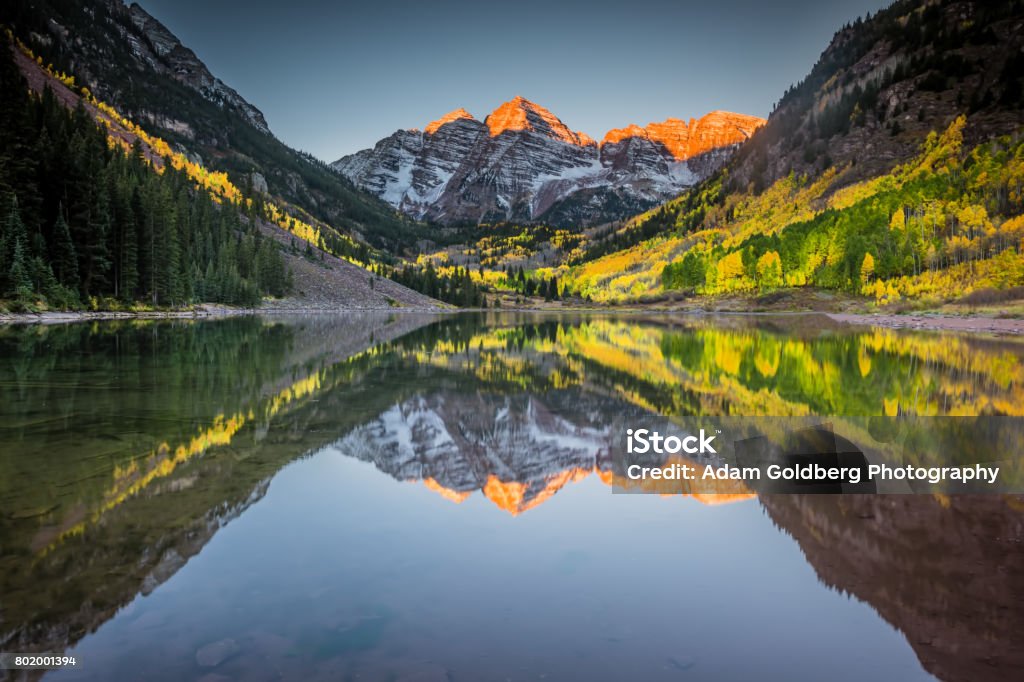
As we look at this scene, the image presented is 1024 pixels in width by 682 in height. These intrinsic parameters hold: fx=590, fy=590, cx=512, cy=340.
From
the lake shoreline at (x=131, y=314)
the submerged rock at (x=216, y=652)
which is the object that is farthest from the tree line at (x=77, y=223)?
the submerged rock at (x=216, y=652)

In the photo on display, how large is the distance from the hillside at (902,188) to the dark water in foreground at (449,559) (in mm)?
69221

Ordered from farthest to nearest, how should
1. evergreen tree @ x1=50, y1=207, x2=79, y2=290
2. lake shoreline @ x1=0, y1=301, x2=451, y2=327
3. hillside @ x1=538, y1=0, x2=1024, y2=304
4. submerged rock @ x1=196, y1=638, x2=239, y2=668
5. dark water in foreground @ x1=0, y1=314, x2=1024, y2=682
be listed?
hillside @ x1=538, y1=0, x2=1024, y2=304
evergreen tree @ x1=50, y1=207, x2=79, y2=290
lake shoreline @ x1=0, y1=301, x2=451, y2=327
dark water in foreground @ x1=0, y1=314, x2=1024, y2=682
submerged rock @ x1=196, y1=638, x2=239, y2=668

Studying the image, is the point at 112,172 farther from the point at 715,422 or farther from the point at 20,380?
the point at 715,422

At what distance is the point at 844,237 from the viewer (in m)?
102

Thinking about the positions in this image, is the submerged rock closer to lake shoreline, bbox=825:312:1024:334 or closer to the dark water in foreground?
the dark water in foreground

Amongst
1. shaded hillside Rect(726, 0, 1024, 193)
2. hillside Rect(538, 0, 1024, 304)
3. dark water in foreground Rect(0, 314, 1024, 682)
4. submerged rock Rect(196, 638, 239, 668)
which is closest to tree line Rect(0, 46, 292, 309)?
dark water in foreground Rect(0, 314, 1024, 682)

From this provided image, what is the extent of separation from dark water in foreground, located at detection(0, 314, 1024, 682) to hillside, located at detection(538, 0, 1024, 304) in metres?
69.2

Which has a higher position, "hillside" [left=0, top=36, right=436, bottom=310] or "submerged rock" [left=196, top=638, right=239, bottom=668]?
"hillside" [left=0, top=36, right=436, bottom=310]

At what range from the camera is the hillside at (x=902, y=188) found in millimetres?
80375

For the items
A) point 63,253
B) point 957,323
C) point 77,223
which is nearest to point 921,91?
point 957,323

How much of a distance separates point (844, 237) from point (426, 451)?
109 m

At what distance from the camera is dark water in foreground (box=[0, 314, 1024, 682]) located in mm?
4801

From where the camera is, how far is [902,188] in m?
109

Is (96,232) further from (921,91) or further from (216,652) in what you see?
(921,91)
